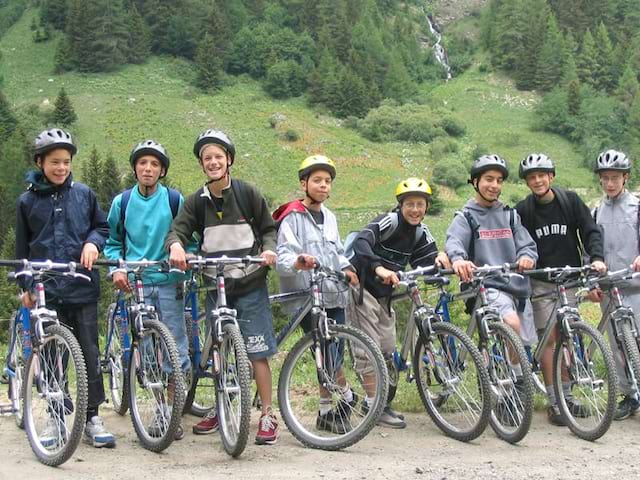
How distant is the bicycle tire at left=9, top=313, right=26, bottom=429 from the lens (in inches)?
270

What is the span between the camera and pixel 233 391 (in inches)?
230

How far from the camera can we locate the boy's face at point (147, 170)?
654 cm

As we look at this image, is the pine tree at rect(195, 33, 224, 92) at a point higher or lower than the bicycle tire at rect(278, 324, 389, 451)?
higher

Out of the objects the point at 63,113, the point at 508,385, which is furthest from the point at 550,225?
the point at 63,113

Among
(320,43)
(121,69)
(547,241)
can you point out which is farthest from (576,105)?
(547,241)

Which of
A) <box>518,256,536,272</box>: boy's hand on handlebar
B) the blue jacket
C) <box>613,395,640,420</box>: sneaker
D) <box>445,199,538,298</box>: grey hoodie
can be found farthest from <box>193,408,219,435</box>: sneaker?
<box>613,395,640,420</box>: sneaker

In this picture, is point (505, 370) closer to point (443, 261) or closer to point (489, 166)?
point (443, 261)

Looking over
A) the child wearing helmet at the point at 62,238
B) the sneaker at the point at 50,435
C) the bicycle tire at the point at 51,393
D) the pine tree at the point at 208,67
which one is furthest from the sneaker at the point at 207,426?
the pine tree at the point at 208,67

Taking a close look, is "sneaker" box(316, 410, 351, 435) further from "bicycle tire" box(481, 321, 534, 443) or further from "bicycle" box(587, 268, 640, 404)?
"bicycle" box(587, 268, 640, 404)

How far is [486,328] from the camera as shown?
641 cm

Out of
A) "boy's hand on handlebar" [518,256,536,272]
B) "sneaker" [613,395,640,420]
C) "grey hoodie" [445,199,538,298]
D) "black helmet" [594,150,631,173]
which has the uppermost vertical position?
"black helmet" [594,150,631,173]

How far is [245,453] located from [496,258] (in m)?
2.74

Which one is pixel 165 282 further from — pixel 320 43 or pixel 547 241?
pixel 320 43

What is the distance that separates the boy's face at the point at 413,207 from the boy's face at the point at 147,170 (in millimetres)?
2096
